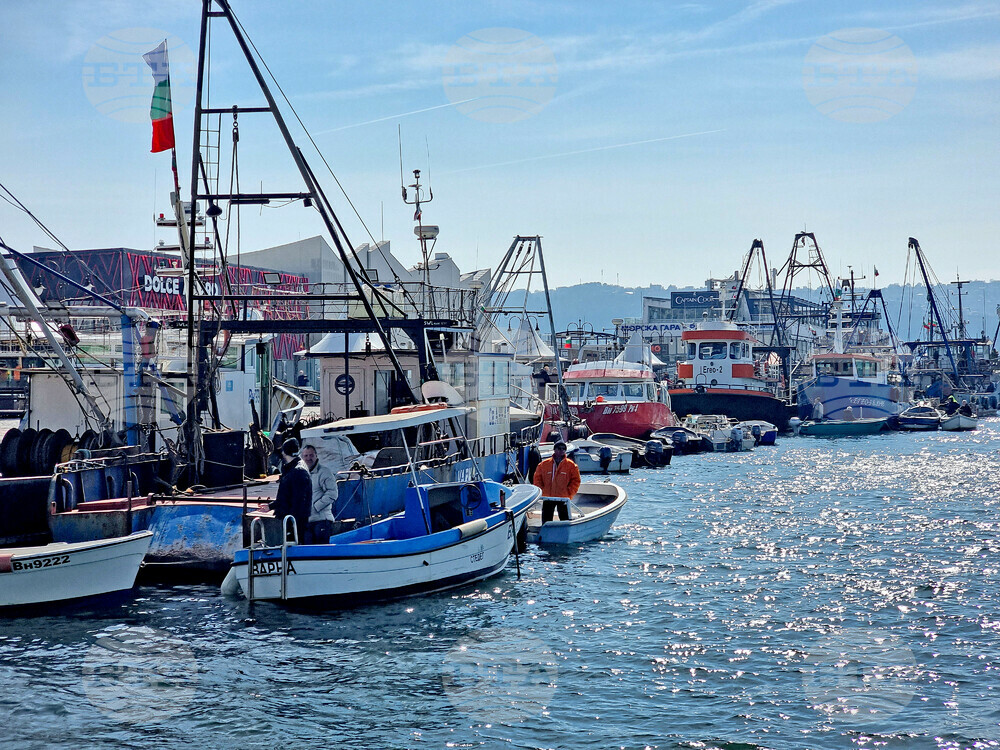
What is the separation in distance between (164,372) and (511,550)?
9.53m

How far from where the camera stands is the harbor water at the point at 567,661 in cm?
987

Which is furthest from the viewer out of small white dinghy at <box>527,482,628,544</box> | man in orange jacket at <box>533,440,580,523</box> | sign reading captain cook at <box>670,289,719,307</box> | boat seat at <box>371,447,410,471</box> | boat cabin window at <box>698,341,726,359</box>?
sign reading captain cook at <box>670,289,719,307</box>

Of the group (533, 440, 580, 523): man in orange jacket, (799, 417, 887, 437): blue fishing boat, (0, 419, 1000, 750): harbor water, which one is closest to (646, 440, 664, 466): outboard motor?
(0, 419, 1000, 750): harbor water

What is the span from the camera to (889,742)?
9.62 meters

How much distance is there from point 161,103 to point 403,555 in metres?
11.3

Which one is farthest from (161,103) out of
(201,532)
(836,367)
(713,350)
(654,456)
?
(836,367)

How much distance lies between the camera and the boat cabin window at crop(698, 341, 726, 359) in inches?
2398

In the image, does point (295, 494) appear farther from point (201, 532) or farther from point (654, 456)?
point (654, 456)

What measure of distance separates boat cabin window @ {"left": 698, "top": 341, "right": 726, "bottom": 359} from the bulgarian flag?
45681 millimetres

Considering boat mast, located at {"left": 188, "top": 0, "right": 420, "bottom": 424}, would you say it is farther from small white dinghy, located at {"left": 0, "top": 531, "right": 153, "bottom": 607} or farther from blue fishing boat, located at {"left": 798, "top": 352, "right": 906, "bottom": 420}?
blue fishing boat, located at {"left": 798, "top": 352, "right": 906, "bottom": 420}

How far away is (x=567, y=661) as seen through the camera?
1221 cm

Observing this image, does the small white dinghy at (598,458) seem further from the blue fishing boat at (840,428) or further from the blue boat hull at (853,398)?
the blue boat hull at (853,398)

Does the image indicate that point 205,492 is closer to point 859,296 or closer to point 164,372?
point 164,372

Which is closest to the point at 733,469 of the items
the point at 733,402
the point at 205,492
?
the point at 733,402
